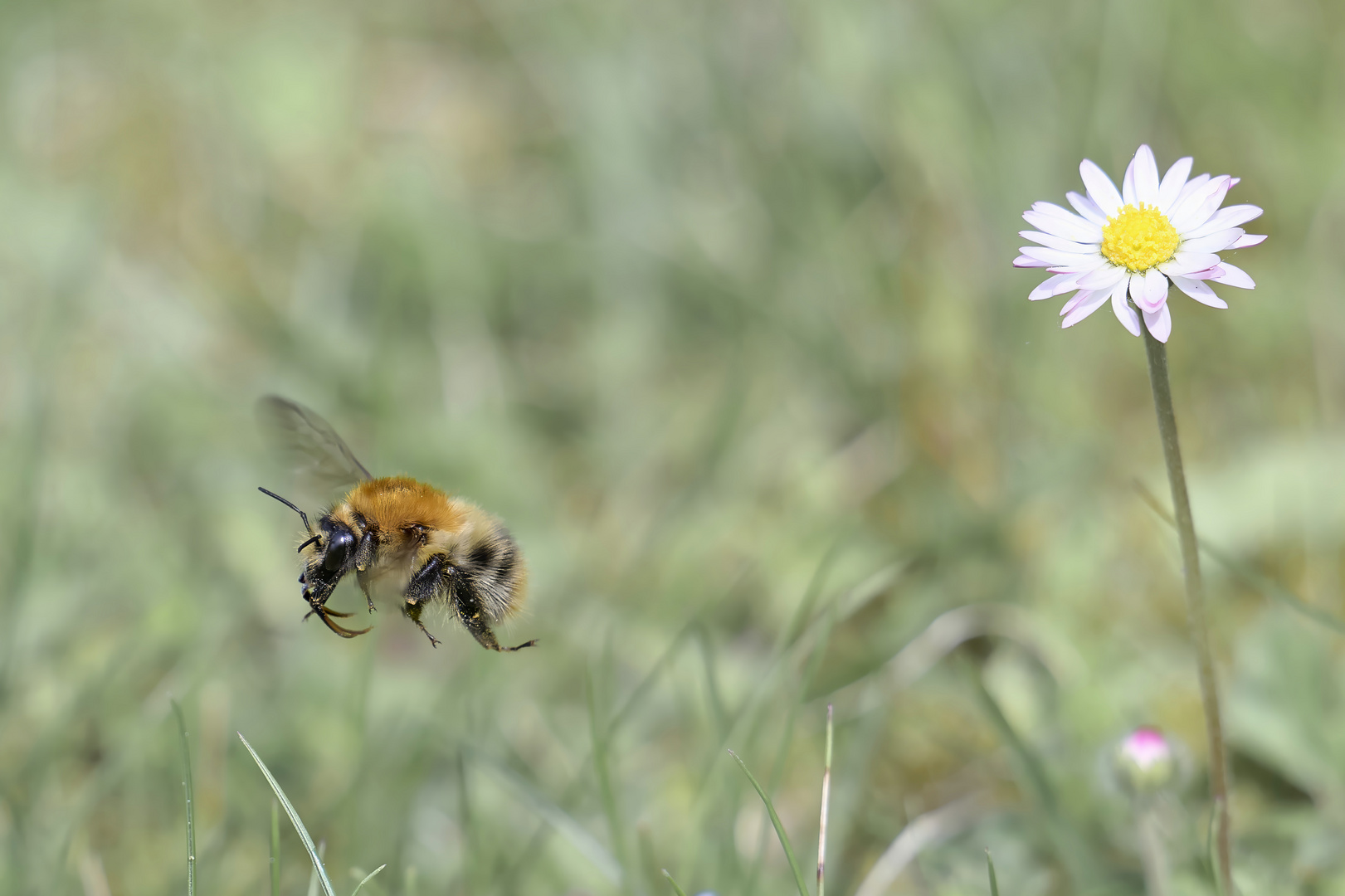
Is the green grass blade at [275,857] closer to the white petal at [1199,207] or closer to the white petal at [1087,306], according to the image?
the white petal at [1087,306]

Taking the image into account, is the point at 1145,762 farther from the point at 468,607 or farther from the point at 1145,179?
the point at 468,607

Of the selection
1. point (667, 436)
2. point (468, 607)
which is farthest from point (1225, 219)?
point (667, 436)

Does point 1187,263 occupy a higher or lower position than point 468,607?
higher

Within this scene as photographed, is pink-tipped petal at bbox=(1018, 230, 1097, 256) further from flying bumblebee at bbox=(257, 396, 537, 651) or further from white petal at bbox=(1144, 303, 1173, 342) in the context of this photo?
flying bumblebee at bbox=(257, 396, 537, 651)

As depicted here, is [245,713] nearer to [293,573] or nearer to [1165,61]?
[293,573]

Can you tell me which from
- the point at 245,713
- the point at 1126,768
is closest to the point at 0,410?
the point at 245,713

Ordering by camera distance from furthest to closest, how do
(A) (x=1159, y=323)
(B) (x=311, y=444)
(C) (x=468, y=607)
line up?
(B) (x=311, y=444), (C) (x=468, y=607), (A) (x=1159, y=323)

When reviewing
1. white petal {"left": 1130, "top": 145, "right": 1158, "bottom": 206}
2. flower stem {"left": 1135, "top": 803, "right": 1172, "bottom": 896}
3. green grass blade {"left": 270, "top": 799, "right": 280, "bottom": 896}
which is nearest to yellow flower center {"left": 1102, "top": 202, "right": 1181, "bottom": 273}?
white petal {"left": 1130, "top": 145, "right": 1158, "bottom": 206}

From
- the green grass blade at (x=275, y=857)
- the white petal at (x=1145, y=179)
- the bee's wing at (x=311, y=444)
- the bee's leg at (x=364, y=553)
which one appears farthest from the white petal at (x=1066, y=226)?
the green grass blade at (x=275, y=857)
